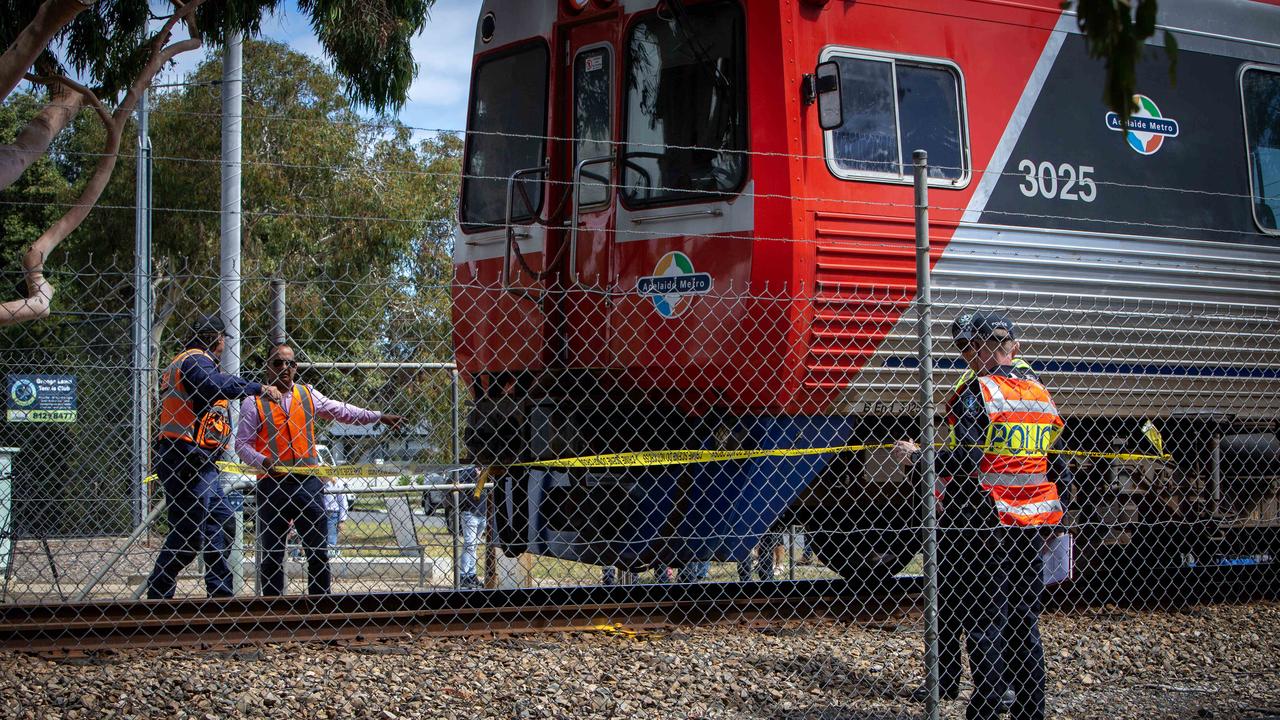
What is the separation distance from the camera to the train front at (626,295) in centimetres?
649

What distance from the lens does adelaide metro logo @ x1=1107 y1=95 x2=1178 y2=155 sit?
7461 millimetres

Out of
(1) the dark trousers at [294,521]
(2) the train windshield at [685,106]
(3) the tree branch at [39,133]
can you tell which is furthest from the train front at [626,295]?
(3) the tree branch at [39,133]

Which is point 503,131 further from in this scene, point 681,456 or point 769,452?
point 769,452

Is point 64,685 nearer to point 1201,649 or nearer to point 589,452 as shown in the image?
point 589,452

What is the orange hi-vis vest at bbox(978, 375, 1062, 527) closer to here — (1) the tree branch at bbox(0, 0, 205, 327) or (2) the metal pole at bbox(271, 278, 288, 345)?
(2) the metal pole at bbox(271, 278, 288, 345)

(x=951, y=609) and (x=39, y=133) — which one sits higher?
(x=39, y=133)

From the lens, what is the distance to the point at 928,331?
480 centimetres

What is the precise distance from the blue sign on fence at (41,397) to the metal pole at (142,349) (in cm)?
82

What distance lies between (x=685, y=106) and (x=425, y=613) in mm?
2960

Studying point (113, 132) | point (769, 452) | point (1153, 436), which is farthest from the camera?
point (113, 132)

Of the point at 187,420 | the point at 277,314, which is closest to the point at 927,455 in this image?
the point at 277,314

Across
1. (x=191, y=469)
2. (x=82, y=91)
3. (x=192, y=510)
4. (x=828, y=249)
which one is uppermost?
(x=82, y=91)

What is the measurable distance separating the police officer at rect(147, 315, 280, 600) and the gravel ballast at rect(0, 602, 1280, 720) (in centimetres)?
154

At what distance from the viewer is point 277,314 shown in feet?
22.6
